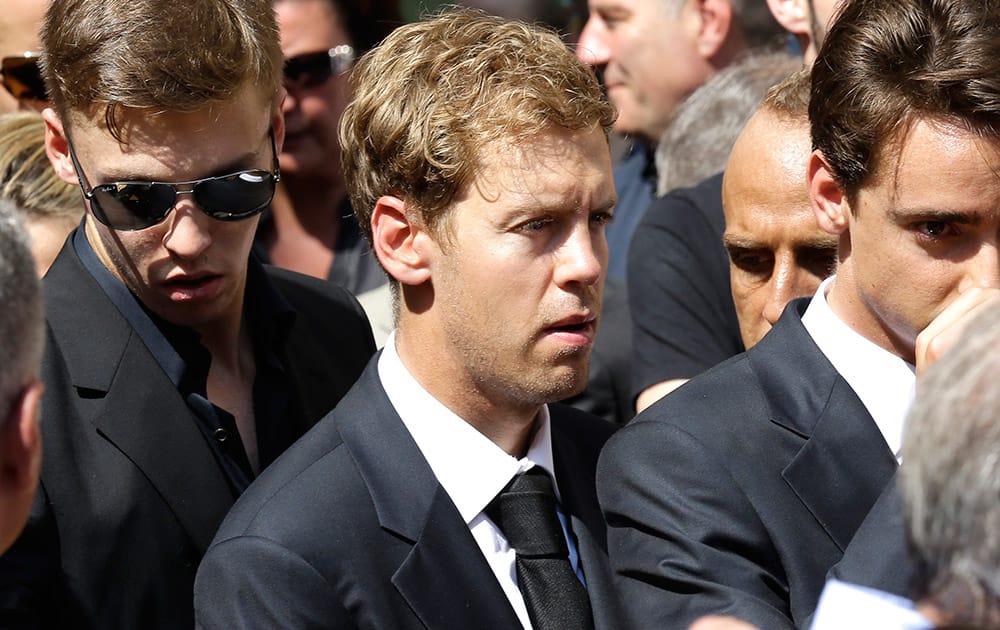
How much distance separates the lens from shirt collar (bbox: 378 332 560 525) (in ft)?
9.54

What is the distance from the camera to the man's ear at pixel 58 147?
3467 mm

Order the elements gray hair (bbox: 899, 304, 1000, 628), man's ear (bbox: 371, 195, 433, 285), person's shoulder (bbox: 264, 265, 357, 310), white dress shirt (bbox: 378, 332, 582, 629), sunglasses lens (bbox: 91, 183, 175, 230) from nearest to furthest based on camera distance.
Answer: gray hair (bbox: 899, 304, 1000, 628) < white dress shirt (bbox: 378, 332, 582, 629) < man's ear (bbox: 371, 195, 433, 285) < sunglasses lens (bbox: 91, 183, 175, 230) < person's shoulder (bbox: 264, 265, 357, 310)

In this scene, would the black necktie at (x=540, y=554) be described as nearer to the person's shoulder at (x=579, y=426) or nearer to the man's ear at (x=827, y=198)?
the person's shoulder at (x=579, y=426)

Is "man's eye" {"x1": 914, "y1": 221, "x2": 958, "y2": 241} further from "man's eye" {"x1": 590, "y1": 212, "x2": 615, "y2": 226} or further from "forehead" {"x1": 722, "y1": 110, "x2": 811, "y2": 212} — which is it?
"forehead" {"x1": 722, "y1": 110, "x2": 811, "y2": 212}

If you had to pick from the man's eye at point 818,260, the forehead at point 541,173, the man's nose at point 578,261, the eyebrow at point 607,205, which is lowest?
the man's eye at point 818,260

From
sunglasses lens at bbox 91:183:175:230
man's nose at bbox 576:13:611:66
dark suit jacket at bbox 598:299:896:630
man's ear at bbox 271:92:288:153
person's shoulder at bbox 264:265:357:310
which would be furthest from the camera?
man's nose at bbox 576:13:611:66

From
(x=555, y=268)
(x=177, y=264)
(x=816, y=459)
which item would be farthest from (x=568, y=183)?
(x=177, y=264)

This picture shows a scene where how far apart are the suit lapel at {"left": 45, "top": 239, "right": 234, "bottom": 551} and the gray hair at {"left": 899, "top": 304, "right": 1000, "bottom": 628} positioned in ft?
6.14

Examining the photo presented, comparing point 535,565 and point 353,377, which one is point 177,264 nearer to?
point 353,377

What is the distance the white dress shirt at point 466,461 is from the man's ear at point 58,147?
3.14 ft

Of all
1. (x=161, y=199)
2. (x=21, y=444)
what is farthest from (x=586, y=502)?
(x=21, y=444)

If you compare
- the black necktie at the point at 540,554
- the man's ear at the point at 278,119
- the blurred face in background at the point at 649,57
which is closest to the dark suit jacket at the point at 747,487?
the black necktie at the point at 540,554

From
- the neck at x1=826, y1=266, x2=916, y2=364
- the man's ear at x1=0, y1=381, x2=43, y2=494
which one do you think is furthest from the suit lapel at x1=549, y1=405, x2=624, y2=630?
the man's ear at x1=0, y1=381, x2=43, y2=494

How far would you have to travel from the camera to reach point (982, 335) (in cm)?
161
